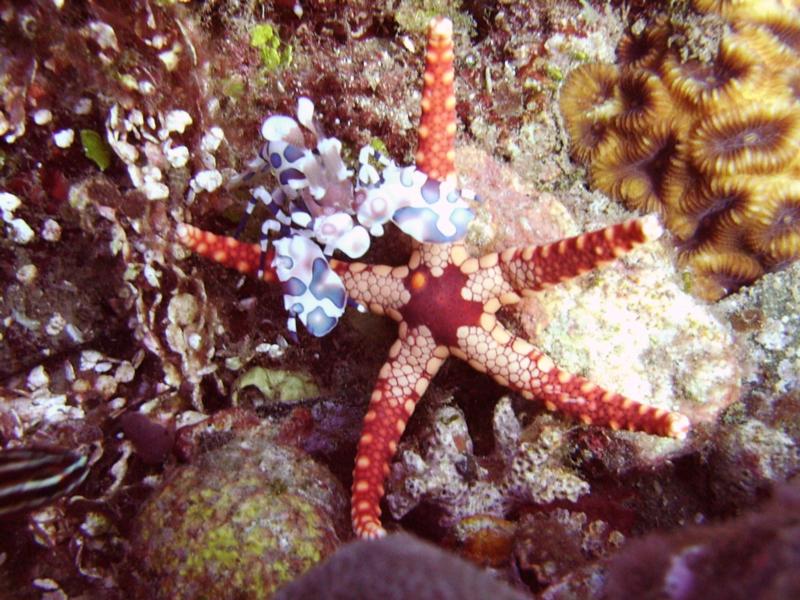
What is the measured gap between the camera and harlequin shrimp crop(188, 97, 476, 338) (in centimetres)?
334

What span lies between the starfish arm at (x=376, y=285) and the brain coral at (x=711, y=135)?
1751 mm

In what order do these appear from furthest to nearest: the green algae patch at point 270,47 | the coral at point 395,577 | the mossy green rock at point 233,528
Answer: the green algae patch at point 270,47 < the mossy green rock at point 233,528 < the coral at point 395,577

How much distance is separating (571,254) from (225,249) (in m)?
2.11

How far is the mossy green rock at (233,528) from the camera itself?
122 inches

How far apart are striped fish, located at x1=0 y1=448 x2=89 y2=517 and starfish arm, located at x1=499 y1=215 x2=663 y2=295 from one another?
280cm

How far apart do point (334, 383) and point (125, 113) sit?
2405 mm

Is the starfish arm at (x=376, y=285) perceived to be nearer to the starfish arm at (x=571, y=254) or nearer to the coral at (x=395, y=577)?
the starfish arm at (x=571, y=254)

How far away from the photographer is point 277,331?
431cm

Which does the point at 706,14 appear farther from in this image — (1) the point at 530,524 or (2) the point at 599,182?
(1) the point at 530,524

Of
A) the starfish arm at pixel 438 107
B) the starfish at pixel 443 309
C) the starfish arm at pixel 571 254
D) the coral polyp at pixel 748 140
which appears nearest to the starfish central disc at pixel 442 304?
the starfish at pixel 443 309

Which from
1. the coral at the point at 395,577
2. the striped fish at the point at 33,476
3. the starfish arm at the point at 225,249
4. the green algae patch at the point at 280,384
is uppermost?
the starfish arm at the point at 225,249

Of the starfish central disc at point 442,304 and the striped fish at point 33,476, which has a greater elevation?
the starfish central disc at point 442,304

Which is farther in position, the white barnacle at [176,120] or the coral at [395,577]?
the white barnacle at [176,120]

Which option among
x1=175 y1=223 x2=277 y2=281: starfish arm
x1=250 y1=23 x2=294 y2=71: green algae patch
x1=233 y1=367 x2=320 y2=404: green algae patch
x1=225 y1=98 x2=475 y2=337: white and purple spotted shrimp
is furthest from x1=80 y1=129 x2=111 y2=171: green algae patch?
x1=233 y1=367 x2=320 y2=404: green algae patch
